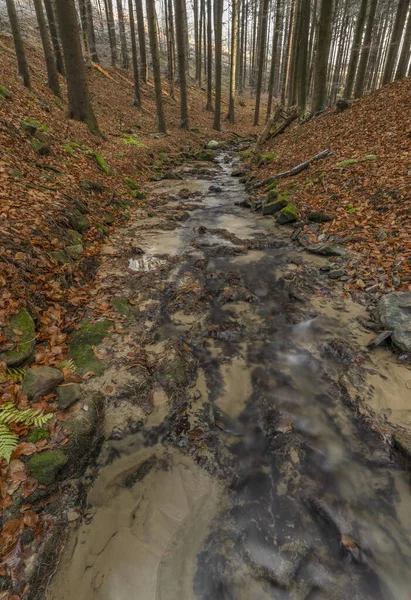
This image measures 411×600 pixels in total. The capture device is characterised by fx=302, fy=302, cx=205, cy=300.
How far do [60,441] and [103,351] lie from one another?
1.34 m

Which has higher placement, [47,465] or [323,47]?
[323,47]

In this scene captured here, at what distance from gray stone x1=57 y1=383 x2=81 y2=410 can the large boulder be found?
3.98m

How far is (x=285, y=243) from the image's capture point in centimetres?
729

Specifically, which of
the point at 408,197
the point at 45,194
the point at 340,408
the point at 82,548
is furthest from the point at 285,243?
the point at 82,548

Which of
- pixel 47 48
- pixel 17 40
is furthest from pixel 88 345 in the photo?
pixel 47 48

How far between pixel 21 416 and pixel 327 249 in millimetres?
5912

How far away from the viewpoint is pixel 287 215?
26.7 ft

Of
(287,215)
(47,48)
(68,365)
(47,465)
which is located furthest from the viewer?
(47,48)

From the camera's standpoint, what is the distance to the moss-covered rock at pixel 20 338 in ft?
10.7

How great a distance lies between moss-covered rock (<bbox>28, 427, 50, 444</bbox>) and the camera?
9.14 ft

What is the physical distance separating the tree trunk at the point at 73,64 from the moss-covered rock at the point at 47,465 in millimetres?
12007

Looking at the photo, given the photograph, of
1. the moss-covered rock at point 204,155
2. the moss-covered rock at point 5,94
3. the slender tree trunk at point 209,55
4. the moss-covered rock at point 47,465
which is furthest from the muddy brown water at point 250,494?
the slender tree trunk at point 209,55

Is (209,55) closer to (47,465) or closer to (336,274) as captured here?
(336,274)

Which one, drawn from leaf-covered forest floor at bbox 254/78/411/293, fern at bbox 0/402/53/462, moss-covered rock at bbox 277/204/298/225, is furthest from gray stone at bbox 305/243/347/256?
fern at bbox 0/402/53/462
